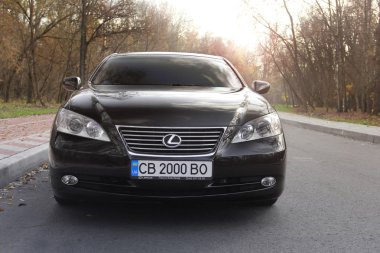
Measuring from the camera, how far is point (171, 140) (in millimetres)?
3758

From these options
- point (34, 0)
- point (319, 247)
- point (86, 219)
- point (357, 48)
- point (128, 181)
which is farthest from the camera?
point (34, 0)

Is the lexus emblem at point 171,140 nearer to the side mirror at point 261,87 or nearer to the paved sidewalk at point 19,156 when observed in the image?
the side mirror at point 261,87

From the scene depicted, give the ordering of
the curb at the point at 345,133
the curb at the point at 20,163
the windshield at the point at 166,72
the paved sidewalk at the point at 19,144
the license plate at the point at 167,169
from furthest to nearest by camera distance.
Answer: the curb at the point at 345,133
the paved sidewalk at the point at 19,144
the curb at the point at 20,163
the windshield at the point at 166,72
the license plate at the point at 167,169

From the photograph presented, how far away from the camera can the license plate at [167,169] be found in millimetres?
3693

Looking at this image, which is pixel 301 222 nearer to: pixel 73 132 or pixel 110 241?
pixel 110 241

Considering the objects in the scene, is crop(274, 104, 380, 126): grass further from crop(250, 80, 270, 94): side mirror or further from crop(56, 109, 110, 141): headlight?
crop(56, 109, 110, 141): headlight

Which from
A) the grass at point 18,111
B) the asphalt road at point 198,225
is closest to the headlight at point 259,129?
the asphalt road at point 198,225

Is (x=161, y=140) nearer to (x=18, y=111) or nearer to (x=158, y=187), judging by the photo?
(x=158, y=187)

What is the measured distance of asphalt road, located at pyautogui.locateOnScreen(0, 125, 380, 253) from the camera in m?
3.42

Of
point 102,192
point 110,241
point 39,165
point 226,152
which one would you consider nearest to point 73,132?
point 102,192

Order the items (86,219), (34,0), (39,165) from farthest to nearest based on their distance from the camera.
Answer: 1. (34,0)
2. (39,165)
3. (86,219)

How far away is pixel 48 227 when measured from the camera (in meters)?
3.86

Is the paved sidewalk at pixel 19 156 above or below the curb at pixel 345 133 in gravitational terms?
above

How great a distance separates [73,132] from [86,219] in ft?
2.32
